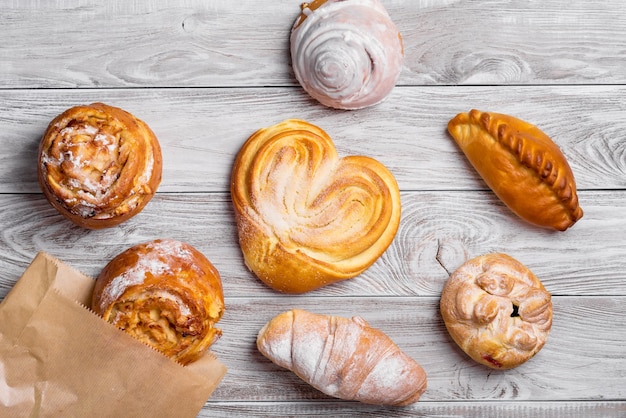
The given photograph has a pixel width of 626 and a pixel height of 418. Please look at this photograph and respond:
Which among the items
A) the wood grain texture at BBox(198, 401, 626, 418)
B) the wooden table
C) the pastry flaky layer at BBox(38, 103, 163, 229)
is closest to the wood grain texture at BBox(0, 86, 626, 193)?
the wooden table

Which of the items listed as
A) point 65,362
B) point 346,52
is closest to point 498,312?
point 346,52

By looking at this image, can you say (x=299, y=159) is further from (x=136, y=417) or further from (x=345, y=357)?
(x=136, y=417)

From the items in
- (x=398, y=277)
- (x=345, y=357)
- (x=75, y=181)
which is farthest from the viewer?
(x=398, y=277)

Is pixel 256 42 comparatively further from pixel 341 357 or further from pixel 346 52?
pixel 341 357

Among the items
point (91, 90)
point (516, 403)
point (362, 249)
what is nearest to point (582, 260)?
point (516, 403)

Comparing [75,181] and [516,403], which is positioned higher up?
[75,181]

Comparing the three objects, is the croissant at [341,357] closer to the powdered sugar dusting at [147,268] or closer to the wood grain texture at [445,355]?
the wood grain texture at [445,355]

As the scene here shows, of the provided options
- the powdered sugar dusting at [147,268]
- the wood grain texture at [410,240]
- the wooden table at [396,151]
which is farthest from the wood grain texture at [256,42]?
the powdered sugar dusting at [147,268]
